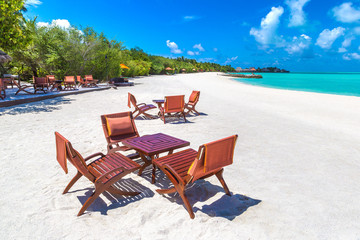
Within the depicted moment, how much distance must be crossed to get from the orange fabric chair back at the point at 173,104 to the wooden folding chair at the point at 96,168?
4.29 metres

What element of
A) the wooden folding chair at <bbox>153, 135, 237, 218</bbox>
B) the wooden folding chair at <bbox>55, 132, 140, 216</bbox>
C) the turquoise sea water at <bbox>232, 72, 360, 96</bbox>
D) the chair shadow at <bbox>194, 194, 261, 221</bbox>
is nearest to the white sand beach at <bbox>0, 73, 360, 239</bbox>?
the chair shadow at <bbox>194, 194, 261, 221</bbox>

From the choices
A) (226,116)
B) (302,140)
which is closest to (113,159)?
(302,140)

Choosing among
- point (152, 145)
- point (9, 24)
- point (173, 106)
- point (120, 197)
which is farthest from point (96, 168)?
point (9, 24)

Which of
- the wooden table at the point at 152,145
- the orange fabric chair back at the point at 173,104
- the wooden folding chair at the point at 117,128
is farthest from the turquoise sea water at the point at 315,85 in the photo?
the wooden folding chair at the point at 117,128

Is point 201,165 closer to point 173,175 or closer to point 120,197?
point 173,175

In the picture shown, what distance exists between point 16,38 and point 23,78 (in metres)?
16.8

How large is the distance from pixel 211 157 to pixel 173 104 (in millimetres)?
5085

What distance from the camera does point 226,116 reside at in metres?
8.32

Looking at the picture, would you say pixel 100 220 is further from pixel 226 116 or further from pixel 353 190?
pixel 226 116

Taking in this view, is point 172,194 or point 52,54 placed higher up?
point 52,54

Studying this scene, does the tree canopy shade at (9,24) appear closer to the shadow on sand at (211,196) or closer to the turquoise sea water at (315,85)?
the shadow on sand at (211,196)

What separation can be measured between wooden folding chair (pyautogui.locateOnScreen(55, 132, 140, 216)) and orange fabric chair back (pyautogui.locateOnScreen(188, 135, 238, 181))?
0.87m

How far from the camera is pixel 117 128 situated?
165 inches

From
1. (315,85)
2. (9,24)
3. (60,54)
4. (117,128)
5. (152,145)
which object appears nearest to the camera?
(152,145)
